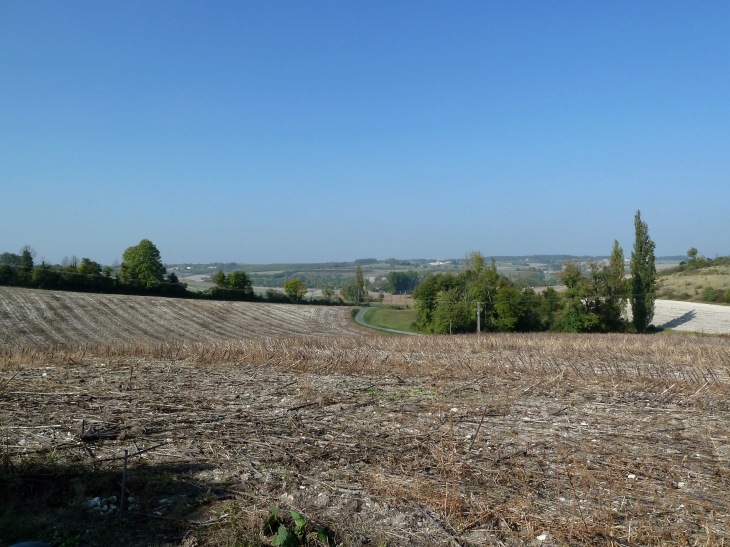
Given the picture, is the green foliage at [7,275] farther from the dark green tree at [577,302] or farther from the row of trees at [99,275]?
the dark green tree at [577,302]

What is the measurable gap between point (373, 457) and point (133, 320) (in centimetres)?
4505

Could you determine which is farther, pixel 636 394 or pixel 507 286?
pixel 507 286

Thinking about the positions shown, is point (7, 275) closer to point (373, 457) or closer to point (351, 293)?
point (351, 293)

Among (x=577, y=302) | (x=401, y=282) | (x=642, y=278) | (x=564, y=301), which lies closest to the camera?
(x=577, y=302)

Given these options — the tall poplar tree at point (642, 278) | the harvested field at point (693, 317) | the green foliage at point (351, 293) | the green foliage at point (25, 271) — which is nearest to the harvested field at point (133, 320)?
the green foliage at point (25, 271)

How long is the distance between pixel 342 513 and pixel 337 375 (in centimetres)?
896

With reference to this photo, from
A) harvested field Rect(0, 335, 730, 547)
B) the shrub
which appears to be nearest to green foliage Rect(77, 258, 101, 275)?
harvested field Rect(0, 335, 730, 547)

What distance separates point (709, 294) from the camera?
74.3 m

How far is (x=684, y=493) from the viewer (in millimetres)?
6219

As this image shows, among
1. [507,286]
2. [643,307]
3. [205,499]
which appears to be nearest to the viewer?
[205,499]

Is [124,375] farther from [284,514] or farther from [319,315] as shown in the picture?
[319,315]

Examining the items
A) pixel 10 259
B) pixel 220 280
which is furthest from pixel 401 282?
pixel 10 259

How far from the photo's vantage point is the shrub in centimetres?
7381

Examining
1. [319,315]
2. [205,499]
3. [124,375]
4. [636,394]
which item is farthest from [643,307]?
[205,499]
